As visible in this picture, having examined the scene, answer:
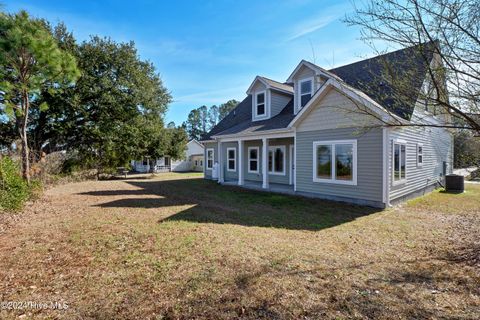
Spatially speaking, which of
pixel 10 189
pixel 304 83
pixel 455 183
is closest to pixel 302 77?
pixel 304 83

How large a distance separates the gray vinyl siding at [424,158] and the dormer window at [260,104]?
7326 mm

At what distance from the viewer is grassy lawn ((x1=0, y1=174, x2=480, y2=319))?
3018 mm

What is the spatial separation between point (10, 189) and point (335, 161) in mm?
11091

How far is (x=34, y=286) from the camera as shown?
11.5 ft

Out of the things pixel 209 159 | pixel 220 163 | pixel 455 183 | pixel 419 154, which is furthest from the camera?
pixel 209 159

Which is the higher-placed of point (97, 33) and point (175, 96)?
point (97, 33)

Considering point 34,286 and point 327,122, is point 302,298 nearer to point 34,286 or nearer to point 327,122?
point 34,286

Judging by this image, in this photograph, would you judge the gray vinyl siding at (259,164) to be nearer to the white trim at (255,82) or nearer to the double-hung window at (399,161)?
→ the white trim at (255,82)

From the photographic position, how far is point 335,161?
9570mm

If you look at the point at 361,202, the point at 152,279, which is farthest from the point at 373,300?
the point at 361,202

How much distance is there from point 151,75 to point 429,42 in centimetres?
2149

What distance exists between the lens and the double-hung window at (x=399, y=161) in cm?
902

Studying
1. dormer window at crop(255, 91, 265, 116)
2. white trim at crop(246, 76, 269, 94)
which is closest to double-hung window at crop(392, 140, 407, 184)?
white trim at crop(246, 76, 269, 94)

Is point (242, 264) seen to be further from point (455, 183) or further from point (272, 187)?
point (455, 183)
